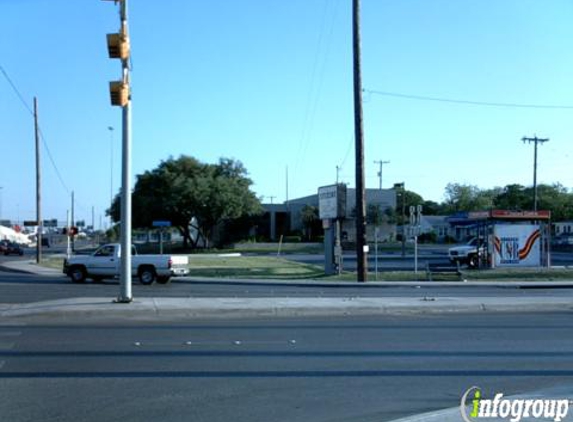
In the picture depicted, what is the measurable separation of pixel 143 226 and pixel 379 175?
155ft

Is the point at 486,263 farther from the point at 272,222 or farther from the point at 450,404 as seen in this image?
the point at 272,222

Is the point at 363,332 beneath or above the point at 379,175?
beneath

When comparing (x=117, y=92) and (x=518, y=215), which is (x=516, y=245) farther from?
(x=117, y=92)

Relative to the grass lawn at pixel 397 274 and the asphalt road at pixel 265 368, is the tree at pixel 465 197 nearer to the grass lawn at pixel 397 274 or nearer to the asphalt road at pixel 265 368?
the grass lawn at pixel 397 274

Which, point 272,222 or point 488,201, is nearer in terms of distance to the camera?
point 272,222

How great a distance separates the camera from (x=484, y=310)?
1769 centimetres

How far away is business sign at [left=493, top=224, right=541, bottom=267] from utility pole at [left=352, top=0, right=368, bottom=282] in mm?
9796

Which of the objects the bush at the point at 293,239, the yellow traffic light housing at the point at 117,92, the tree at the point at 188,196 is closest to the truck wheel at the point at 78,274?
the yellow traffic light housing at the point at 117,92

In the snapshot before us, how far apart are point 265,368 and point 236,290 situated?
53.2 feet

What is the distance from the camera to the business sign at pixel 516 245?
3719 cm

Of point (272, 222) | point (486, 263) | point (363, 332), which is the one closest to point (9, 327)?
point (363, 332)

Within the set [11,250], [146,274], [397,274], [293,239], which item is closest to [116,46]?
[146,274]

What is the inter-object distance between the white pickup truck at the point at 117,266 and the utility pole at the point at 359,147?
7.68 meters

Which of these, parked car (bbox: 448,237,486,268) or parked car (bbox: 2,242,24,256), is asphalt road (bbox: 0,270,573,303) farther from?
parked car (bbox: 2,242,24,256)
